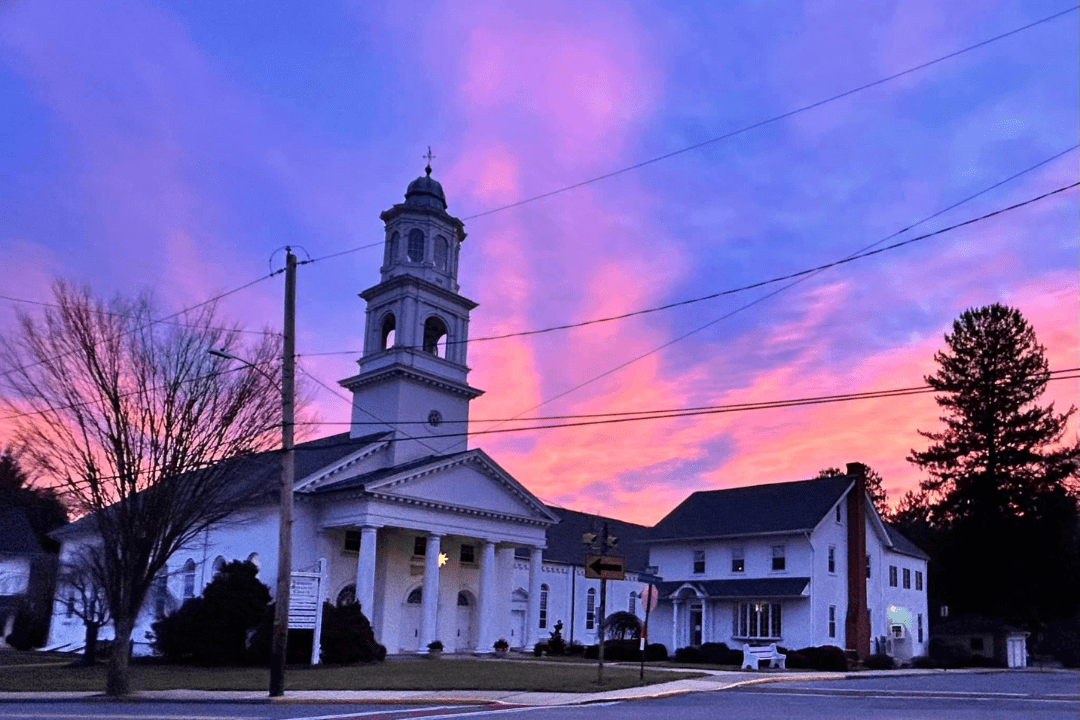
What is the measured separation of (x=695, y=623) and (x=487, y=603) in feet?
44.7

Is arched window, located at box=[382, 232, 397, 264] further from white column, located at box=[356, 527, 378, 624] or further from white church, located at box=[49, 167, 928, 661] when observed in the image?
white column, located at box=[356, 527, 378, 624]

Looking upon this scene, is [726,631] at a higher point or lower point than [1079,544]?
lower

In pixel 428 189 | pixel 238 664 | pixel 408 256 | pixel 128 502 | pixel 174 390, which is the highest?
pixel 428 189

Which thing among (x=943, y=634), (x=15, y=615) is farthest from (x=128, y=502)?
(x=943, y=634)

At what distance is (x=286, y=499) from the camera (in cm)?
2202

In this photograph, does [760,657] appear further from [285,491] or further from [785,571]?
[285,491]

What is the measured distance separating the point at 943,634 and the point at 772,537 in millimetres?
22892

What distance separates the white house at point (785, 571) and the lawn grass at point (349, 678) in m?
19.6

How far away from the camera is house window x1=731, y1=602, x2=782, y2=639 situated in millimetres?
49875

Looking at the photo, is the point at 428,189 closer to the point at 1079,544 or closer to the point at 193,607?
the point at 193,607

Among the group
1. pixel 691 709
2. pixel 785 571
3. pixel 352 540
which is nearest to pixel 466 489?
pixel 352 540

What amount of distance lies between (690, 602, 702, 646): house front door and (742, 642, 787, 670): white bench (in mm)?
7844

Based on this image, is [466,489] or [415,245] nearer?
[466,489]

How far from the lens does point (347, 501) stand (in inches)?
1633
